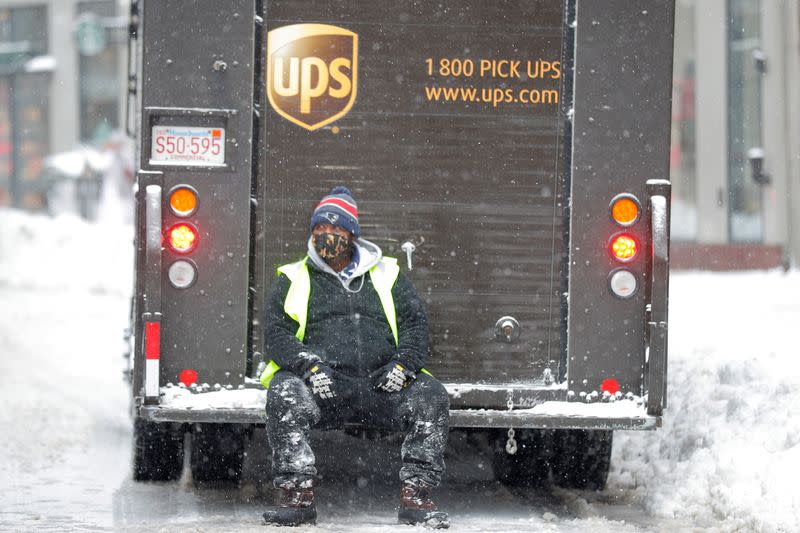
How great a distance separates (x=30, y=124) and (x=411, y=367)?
40290 mm

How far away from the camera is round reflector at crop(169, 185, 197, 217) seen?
6.80 m

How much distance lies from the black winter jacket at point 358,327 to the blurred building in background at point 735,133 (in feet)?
54.7

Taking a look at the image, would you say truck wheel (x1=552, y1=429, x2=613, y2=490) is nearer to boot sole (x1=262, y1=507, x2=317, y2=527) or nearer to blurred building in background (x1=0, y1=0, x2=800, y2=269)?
boot sole (x1=262, y1=507, x2=317, y2=527)

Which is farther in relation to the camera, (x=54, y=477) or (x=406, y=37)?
(x=54, y=477)

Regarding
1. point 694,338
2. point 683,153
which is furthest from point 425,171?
point 683,153

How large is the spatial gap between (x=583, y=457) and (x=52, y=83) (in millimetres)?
38534

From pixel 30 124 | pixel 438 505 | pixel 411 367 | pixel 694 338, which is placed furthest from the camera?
pixel 30 124

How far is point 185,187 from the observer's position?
681 cm

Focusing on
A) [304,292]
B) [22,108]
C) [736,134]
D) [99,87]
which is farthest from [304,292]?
[22,108]

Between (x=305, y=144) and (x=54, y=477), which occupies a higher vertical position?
(x=305, y=144)

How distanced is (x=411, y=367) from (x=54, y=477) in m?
2.72

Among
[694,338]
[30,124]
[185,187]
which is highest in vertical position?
[30,124]

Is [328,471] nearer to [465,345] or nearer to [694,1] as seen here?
[465,345]

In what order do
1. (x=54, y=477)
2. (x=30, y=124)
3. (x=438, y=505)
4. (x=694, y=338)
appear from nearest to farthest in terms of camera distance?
(x=438, y=505) < (x=54, y=477) < (x=694, y=338) < (x=30, y=124)
